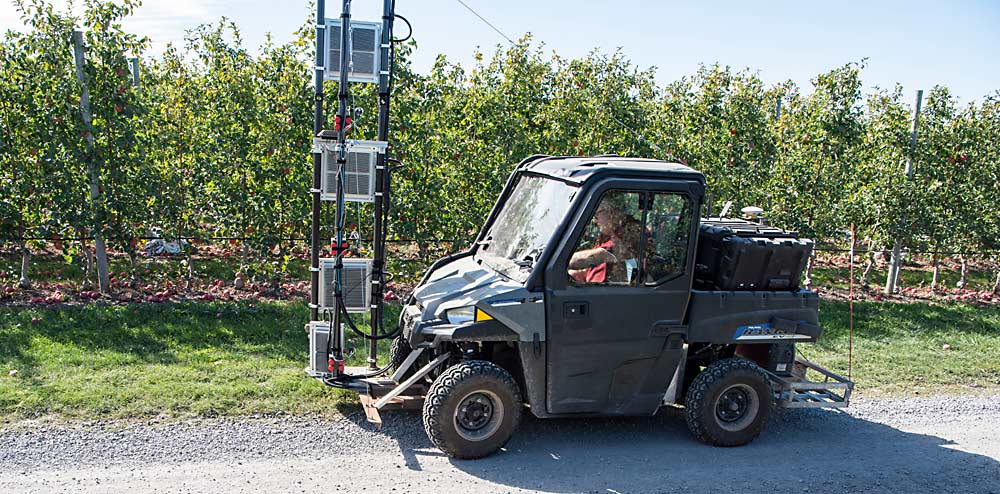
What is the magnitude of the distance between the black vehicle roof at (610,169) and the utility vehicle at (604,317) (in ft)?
0.04

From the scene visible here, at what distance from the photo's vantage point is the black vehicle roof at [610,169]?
20.3 ft

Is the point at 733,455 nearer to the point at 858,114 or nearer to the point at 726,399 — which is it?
the point at 726,399

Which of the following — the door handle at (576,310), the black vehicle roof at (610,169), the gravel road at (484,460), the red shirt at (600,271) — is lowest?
the gravel road at (484,460)

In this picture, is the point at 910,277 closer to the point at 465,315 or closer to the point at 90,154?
the point at 465,315

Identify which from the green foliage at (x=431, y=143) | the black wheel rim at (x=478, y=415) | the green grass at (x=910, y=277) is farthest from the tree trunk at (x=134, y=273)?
the green grass at (x=910, y=277)

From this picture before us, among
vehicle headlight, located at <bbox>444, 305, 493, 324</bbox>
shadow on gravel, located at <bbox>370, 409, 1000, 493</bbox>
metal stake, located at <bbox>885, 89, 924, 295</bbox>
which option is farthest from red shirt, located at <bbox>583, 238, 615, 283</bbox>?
metal stake, located at <bbox>885, 89, 924, 295</bbox>

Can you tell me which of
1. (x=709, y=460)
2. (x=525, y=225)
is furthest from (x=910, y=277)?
(x=525, y=225)

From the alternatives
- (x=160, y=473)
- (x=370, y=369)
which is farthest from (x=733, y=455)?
(x=160, y=473)

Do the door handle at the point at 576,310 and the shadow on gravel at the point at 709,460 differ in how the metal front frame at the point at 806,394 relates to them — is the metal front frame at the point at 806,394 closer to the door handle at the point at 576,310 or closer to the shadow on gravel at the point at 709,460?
the shadow on gravel at the point at 709,460

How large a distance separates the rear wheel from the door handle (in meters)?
1.21

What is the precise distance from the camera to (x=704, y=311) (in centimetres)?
644

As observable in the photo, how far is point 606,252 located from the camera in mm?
6176

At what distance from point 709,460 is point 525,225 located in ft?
7.66

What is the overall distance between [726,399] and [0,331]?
754cm
